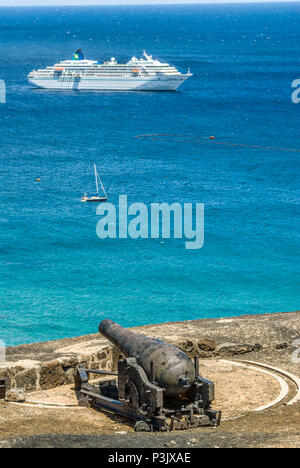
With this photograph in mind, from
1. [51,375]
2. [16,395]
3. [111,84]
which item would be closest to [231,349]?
[51,375]

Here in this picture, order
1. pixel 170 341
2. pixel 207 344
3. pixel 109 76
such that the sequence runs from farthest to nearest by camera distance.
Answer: pixel 109 76 < pixel 207 344 < pixel 170 341

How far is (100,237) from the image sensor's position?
4938cm

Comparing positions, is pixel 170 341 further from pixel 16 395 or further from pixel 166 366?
pixel 166 366

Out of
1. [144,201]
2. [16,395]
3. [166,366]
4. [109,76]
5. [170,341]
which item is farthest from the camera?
[109,76]

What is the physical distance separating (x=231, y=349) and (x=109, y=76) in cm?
9958

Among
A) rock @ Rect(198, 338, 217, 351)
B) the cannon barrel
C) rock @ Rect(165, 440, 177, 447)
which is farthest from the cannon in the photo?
rock @ Rect(198, 338, 217, 351)

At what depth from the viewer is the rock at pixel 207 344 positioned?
18.2m

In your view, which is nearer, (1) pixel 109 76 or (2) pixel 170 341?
(2) pixel 170 341

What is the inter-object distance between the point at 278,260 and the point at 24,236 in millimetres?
14867

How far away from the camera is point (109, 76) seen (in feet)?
376

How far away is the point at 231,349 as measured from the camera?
18234mm

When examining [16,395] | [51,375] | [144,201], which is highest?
[144,201]

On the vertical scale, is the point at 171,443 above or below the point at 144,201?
below
